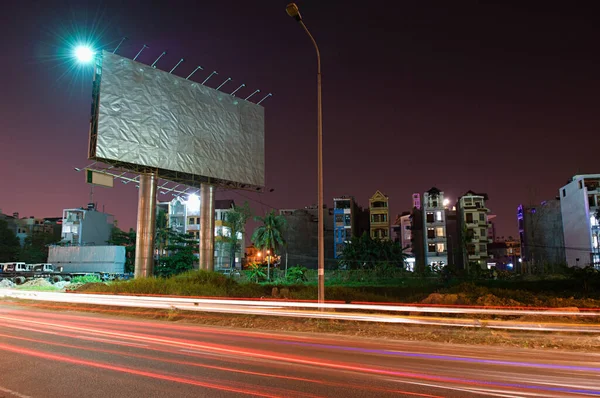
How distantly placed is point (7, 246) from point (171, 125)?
52953 mm

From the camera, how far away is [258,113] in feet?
140

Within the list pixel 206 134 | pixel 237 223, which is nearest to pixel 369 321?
pixel 206 134

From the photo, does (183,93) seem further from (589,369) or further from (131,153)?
(589,369)

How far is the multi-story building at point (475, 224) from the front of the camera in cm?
6906

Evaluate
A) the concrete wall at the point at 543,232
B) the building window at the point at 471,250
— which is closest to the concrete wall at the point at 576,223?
the concrete wall at the point at 543,232

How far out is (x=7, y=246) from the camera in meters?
69.5

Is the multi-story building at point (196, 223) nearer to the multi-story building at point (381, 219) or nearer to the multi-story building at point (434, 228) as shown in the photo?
the multi-story building at point (381, 219)

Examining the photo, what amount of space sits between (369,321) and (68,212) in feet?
245

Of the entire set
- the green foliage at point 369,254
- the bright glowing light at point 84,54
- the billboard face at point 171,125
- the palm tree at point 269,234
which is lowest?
the green foliage at point 369,254

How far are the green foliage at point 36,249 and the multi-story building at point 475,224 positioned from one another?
231 feet

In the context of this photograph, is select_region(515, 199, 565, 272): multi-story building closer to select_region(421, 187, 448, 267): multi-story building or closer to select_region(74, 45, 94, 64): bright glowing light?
select_region(421, 187, 448, 267): multi-story building

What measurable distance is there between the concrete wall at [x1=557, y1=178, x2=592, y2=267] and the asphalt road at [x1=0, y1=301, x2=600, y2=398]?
6116 cm

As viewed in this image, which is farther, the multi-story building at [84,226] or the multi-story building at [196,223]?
the multi-story building at [84,226]

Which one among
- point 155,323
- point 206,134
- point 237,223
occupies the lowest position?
point 155,323
